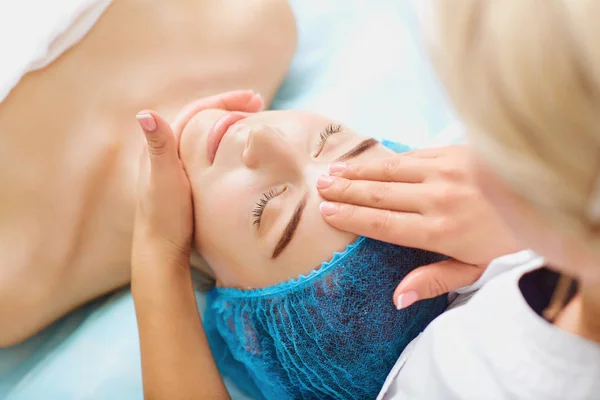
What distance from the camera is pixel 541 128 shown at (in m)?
0.36

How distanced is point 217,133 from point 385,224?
1.18ft

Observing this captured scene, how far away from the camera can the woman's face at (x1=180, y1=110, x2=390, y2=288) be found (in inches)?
32.6

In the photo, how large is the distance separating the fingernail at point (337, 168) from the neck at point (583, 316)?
0.39 metres

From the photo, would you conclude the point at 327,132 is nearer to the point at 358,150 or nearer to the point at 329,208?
the point at 358,150

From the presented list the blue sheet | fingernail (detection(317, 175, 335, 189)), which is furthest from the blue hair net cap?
the blue sheet

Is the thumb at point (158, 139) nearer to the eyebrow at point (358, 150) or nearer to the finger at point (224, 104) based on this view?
the finger at point (224, 104)

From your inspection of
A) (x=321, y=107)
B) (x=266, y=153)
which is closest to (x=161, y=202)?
(x=266, y=153)

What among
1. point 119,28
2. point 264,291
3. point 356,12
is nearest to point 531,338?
point 264,291

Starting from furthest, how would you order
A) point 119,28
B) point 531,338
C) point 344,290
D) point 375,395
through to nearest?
point 119,28, point 375,395, point 344,290, point 531,338

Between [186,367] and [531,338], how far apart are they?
23.1 inches

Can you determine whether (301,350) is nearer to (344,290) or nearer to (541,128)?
(344,290)

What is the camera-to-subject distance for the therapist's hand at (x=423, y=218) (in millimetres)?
789

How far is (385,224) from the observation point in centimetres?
79

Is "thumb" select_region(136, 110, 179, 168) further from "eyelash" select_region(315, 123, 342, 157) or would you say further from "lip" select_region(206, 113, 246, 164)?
"eyelash" select_region(315, 123, 342, 157)
